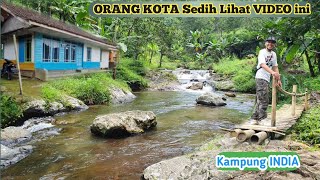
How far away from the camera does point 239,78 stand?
20078 millimetres

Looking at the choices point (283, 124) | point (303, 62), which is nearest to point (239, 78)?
point (303, 62)

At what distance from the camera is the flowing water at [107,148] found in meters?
4.57

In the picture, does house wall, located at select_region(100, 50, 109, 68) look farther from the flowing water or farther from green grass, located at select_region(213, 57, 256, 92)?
the flowing water

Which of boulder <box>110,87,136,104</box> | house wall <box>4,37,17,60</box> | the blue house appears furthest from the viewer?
house wall <box>4,37,17,60</box>

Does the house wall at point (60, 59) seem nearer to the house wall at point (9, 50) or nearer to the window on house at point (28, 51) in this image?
the window on house at point (28, 51)

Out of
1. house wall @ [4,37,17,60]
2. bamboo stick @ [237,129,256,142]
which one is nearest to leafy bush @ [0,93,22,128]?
bamboo stick @ [237,129,256,142]

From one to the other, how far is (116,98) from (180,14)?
34.9ft

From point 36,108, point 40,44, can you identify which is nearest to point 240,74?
point 40,44

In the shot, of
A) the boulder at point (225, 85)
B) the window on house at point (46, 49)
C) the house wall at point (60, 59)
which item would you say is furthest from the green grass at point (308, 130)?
the boulder at point (225, 85)

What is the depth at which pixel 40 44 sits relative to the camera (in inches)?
530

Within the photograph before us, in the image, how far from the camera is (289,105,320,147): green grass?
4.40 metres

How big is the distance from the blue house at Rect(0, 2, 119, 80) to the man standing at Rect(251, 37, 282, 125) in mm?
9210

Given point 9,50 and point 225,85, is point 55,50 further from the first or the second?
point 225,85

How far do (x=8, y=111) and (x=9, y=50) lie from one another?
7.53m
